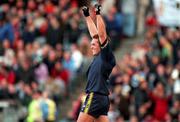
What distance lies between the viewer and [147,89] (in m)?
21.6

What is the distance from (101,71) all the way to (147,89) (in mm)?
8129

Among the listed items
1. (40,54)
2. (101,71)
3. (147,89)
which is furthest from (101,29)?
(40,54)

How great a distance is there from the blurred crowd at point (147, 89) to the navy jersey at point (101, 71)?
711 centimetres

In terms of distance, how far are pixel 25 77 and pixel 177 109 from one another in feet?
16.2

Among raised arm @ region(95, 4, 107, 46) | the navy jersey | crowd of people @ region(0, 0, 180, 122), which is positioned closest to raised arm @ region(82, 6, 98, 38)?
raised arm @ region(95, 4, 107, 46)

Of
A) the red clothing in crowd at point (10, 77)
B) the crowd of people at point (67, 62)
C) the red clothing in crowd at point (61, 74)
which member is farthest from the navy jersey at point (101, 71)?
the red clothing in crowd at point (61, 74)

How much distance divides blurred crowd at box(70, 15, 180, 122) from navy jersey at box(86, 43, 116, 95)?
7.11 meters

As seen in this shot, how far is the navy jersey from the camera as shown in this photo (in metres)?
13.6

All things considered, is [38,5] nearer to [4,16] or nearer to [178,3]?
[4,16]

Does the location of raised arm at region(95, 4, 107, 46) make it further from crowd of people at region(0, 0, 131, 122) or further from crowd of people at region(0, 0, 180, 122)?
crowd of people at region(0, 0, 131, 122)

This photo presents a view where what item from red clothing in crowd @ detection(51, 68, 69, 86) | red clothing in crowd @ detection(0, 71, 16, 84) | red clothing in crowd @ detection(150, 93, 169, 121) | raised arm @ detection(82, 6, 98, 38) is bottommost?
red clothing in crowd @ detection(150, 93, 169, 121)

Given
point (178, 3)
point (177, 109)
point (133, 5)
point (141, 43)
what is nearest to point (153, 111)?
point (177, 109)

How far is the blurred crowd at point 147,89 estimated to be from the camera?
2130 centimetres

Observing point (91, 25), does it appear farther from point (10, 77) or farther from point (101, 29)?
point (10, 77)
